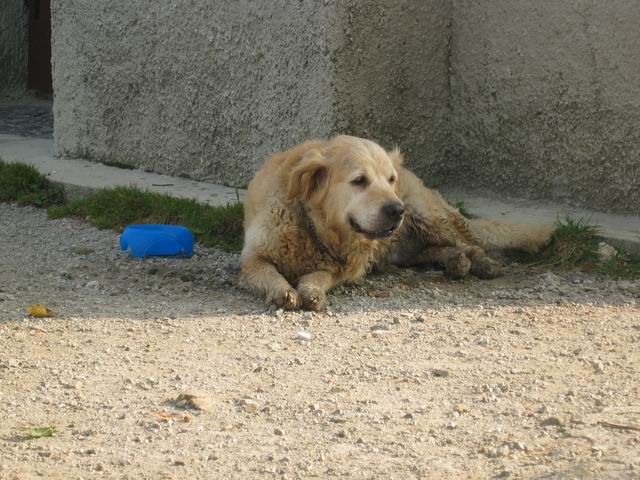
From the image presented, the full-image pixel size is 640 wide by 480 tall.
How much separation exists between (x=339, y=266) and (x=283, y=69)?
2085 millimetres

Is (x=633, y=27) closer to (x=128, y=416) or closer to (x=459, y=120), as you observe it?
(x=459, y=120)

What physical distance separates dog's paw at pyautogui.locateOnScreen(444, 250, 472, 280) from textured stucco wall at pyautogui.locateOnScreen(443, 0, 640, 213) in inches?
55.5

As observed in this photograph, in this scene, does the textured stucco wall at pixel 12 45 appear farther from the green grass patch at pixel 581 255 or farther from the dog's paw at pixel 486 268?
the green grass patch at pixel 581 255

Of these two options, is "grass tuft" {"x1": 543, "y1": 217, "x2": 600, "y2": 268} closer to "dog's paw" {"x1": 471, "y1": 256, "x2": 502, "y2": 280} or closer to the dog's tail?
the dog's tail

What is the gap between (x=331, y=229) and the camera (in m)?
5.94

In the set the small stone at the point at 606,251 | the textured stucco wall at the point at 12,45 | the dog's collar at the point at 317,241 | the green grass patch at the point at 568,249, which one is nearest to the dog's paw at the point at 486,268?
the green grass patch at the point at 568,249

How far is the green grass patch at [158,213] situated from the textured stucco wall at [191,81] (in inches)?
27.9

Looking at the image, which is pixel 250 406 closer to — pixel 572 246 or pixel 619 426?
pixel 619 426

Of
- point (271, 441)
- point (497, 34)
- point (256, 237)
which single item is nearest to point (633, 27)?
point (497, 34)

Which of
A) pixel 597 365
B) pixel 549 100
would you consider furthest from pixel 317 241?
pixel 549 100

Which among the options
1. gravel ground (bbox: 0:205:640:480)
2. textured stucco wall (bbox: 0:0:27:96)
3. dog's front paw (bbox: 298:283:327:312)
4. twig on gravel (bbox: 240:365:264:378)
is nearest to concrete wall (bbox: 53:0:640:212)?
gravel ground (bbox: 0:205:640:480)

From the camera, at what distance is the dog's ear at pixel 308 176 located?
5.88 metres

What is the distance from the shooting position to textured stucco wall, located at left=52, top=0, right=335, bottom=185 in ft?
24.4

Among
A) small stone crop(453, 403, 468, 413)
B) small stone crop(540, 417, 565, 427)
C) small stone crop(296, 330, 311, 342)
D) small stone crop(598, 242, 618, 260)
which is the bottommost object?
small stone crop(296, 330, 311, 342)
